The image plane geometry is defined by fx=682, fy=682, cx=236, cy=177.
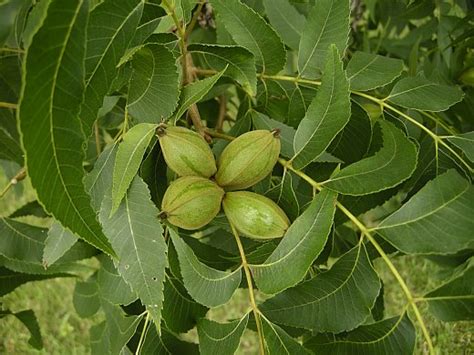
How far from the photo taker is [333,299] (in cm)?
95

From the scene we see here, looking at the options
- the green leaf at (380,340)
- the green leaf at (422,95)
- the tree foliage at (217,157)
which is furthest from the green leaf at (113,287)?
the green leaf at (422,95)

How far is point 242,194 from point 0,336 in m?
2.31

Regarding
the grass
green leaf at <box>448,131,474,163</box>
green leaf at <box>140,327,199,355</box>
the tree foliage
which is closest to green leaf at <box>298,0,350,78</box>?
the tree foliage

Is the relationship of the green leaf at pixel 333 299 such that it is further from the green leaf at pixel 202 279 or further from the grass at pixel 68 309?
the grass at pixel 68 309

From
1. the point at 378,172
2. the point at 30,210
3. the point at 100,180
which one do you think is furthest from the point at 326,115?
the point at 30,210

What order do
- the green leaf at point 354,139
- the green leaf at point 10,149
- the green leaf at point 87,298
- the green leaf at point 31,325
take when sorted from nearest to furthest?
the green leaf at point 354,139, the green leaf at point 10,149, the green leaf at point 31,325, the green leaf at point 87,298

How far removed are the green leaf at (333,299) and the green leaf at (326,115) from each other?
0.16 m

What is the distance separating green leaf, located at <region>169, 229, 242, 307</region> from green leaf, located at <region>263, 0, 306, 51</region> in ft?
1.73

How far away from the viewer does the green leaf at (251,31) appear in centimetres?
108

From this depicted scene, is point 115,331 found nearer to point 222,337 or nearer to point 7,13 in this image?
point 222,337

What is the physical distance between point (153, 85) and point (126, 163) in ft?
0.42

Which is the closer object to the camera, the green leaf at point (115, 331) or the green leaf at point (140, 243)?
the green leaf at point (140, 243)

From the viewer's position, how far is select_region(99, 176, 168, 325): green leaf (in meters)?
0.88

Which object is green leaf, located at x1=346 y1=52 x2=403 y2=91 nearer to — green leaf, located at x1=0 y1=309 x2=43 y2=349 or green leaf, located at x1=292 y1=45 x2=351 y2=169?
green leaf, located at x1=292 y1=45 x2=351 y2=169
